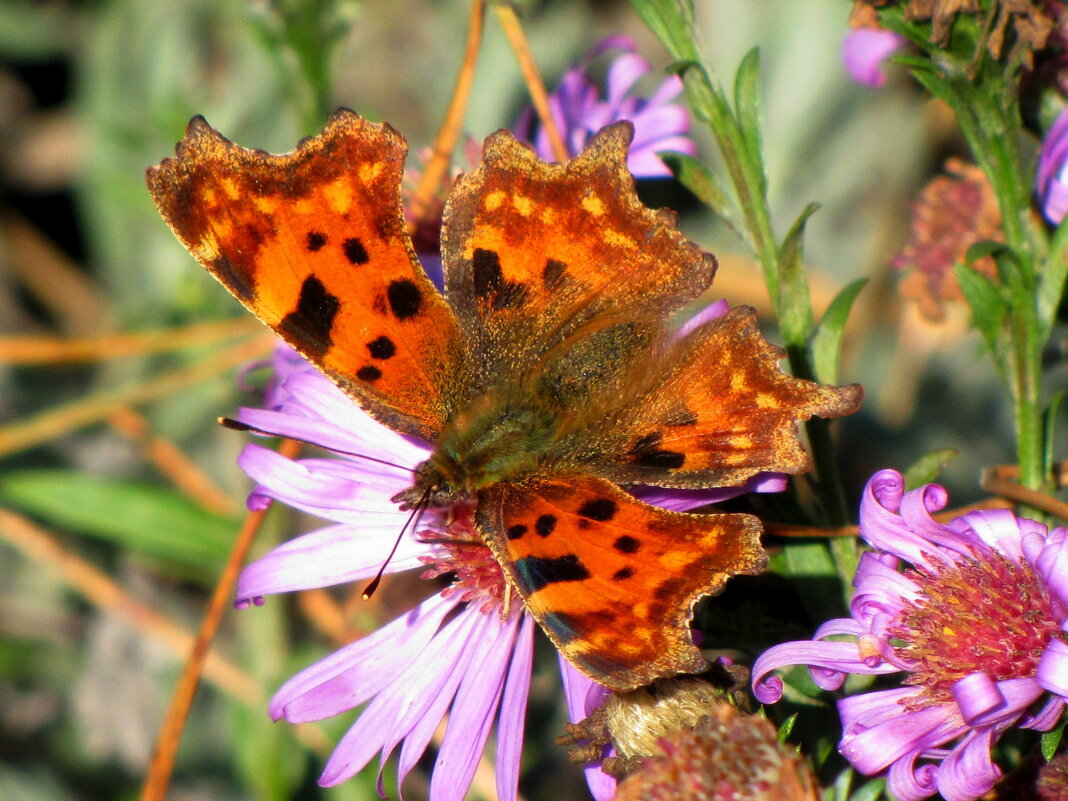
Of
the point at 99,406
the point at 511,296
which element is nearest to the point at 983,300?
the point at 511,296

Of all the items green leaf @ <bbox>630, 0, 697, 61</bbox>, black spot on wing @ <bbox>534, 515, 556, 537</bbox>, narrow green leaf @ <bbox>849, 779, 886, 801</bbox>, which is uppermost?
green leaf @ <bbox>630, 0, 697, 61</bbox>

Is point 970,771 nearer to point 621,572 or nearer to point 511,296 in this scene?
point 621,572

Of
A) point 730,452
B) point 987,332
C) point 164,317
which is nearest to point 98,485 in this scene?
point 164,317

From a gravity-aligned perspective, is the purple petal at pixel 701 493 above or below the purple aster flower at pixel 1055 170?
below

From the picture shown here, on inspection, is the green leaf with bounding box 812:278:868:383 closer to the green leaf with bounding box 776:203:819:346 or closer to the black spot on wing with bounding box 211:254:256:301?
the green leaf with bounding box 776:203:819:346

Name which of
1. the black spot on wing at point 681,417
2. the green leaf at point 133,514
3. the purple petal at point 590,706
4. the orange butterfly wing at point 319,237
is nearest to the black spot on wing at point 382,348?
the orange butterfly wing at point 319,237

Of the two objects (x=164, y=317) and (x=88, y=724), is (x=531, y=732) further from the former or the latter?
(x=164, y=317)

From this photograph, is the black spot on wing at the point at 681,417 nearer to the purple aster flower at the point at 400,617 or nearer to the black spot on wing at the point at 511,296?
the purple aster flower at the point at 400,617

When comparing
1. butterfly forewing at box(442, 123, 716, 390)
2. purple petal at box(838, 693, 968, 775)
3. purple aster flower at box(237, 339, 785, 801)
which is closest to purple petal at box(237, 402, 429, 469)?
purple aster flower at box(237, 339, 785, 801)
